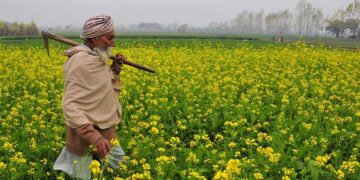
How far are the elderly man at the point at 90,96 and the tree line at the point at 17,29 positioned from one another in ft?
252

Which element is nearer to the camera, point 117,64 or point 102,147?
point 102,147

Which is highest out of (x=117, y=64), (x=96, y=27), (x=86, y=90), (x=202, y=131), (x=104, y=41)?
(x=96, y=27)

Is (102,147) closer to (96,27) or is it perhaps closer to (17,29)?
(96,27)

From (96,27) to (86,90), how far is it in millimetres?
605

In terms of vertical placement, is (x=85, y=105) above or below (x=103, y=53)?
below

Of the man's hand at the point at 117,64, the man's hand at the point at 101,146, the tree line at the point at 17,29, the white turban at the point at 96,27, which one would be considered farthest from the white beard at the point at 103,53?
the tree line at the point at 17,29

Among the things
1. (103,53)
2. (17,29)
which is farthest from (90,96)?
(17,29)

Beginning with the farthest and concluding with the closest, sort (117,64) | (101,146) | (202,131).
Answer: (202,131), (117,64), (101,146)

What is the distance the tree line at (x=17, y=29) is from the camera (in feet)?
253

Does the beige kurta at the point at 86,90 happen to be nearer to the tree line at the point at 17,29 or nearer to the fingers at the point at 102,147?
the fingers at the point at 102,147

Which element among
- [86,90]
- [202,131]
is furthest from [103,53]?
[202,131]

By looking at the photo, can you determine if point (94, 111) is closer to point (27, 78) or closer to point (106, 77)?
point (106, 77)

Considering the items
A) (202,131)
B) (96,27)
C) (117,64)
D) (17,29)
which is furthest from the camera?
(17,29)

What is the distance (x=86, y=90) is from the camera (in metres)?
4.30
